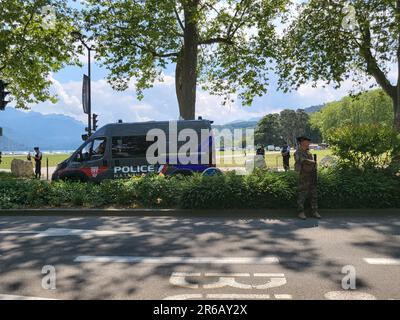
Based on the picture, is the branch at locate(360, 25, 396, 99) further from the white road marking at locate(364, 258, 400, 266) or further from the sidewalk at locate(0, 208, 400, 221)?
the white road marking at locate(364, 258, 400, 266)

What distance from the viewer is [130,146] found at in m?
15.2

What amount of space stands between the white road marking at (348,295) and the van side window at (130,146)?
1109 centimetres

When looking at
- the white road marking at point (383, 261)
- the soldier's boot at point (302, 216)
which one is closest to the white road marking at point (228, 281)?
the white road marking at point (383, 261)

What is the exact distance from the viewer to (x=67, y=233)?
328 inches

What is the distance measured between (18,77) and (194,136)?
18806mm

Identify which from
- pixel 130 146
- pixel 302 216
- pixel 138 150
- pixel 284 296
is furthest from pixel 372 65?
pixel 284 296

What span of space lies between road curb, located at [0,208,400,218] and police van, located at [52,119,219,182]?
4.24 meters

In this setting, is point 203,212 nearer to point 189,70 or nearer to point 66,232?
point 66,232

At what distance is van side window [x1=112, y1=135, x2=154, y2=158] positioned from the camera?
15.2 meters

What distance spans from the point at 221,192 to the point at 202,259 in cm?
430

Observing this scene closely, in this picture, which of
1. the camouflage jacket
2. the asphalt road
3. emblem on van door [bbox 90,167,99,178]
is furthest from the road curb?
emblem on van door [bbox 90,167,99,178]

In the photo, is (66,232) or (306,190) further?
(306,190)

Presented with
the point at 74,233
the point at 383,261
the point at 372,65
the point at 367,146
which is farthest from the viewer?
the point at 372,65
